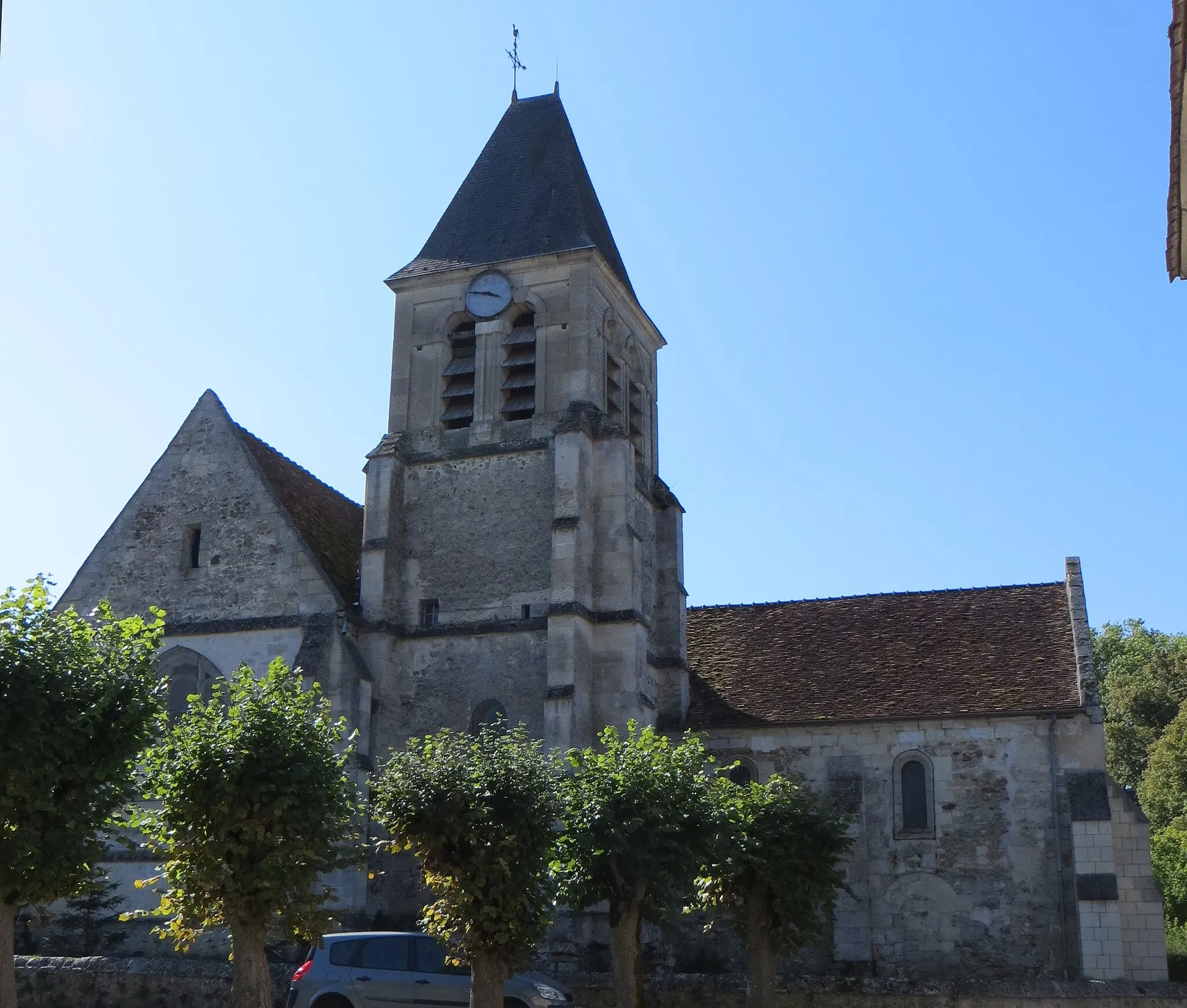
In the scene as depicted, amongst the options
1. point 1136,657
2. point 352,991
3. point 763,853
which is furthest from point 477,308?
point 1136,657

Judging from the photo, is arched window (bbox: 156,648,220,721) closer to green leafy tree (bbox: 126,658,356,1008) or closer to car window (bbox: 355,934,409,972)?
car window (bbox: 355,934,409,972)

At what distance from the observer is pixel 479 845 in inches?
707

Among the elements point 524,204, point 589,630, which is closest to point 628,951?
point 589,630

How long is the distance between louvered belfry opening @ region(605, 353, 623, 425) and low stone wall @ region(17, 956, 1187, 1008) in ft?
40.7

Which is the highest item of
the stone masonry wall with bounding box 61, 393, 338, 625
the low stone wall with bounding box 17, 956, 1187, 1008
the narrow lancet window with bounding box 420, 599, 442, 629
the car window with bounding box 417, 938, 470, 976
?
the stone masonry wall with bounding box 61, 393, 338, 625

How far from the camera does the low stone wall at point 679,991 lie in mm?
→ 19766

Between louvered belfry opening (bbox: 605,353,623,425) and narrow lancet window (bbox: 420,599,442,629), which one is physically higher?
louvered belfry opening (bbox: 605,353,623,425)

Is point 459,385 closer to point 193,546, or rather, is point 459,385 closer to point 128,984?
point 193,546

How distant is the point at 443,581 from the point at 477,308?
578cm

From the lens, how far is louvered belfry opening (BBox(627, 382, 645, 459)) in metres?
30.7

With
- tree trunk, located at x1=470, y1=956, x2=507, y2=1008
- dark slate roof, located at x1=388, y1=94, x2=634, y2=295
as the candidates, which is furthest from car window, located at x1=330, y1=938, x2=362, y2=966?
dark slate roof, located at x1=388, y1=94, x2=634, y2=295

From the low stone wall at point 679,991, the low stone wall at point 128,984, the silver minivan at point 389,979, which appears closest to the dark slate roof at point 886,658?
the low stone wall at point 679,991

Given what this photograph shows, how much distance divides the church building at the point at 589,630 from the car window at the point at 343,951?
5711 millimetres

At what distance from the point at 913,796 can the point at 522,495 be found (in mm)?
8994
